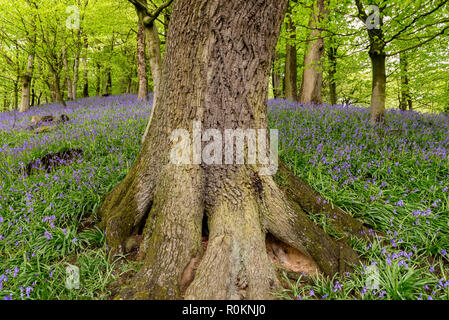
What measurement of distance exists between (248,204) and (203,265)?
70 cm

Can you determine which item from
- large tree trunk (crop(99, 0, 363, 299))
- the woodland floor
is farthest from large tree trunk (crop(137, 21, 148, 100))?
large tree trunk (crop(99, 0, 363, 299))

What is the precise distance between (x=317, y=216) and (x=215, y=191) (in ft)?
4.46

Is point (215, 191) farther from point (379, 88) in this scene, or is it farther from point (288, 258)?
point (379, 88)

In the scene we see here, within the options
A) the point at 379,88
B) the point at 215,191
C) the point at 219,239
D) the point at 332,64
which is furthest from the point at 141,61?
the point at 219,239

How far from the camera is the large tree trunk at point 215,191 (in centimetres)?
194

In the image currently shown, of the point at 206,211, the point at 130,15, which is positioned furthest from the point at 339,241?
the point at 130,15

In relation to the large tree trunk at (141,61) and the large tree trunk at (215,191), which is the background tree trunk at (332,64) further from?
the large tree trunk at (141,61)

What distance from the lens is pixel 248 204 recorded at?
7.35 ft

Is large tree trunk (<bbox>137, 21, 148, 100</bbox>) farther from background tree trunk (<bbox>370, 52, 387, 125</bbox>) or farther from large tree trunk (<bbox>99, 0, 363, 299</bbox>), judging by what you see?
large tree trunk (<bbox>99, 0, 363, 299</bbox>)

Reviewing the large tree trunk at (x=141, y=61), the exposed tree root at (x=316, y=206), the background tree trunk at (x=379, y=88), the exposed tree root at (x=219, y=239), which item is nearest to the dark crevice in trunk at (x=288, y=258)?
the exposed tree root at (x=219, y=239)

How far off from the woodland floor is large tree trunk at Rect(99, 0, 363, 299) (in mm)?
276

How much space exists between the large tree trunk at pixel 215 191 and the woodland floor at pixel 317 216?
0.91 feet
